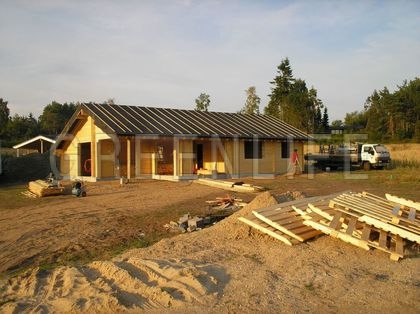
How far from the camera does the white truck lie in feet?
99.5

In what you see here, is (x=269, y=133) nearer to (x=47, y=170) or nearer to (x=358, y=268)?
(x=47, y=170)

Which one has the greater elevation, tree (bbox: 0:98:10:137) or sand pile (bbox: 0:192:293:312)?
tree (bbox: 0:98:10:137)

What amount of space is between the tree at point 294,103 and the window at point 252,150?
2480cm

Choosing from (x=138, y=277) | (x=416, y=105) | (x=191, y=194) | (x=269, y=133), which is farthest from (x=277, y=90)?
(x=138, y=277)

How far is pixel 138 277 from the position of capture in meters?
5.77

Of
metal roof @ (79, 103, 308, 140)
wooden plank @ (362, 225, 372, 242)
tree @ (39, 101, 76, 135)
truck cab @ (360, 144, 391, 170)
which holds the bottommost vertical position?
wooden plank @ (362, 225, 372, 242)

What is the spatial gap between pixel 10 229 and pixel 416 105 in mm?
61174

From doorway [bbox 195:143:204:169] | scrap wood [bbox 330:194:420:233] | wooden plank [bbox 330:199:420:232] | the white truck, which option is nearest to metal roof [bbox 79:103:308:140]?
doorway [bbox 195:143:204:169]

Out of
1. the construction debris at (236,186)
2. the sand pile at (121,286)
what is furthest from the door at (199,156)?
the sand pile at (121,286)

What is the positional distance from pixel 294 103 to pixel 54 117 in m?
36.4

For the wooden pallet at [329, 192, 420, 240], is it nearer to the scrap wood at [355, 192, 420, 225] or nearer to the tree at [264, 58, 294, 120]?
the scrap wood at [355, 192, 420, 225]

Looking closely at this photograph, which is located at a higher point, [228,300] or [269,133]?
[269,133]

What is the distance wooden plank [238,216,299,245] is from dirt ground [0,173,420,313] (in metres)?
0.12

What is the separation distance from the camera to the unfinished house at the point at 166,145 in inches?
879
